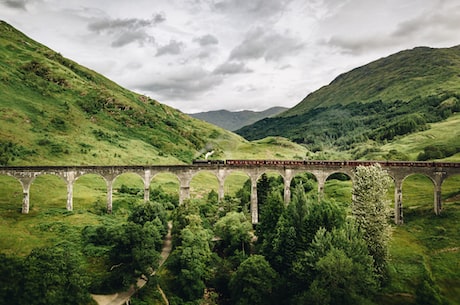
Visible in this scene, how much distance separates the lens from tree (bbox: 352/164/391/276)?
48.5 meters

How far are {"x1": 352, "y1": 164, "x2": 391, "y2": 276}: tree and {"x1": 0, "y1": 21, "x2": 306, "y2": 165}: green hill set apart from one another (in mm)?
84488

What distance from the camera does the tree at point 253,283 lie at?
46.5 m

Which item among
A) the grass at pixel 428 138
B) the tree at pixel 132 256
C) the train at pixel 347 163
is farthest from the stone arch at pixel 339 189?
the tree at pixel 132 256

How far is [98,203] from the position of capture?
76.7 m

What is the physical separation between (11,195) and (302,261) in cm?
6512

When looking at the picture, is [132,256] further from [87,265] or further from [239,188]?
[239,188]

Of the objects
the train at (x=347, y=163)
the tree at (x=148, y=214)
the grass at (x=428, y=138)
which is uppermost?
the grass at (x=428, y=138)

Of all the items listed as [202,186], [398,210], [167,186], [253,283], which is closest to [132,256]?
[253,283]

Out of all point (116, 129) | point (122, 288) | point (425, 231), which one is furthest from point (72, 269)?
point (116, 129)

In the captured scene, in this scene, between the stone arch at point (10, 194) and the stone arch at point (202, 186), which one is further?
the stone arch at point (202, 186)

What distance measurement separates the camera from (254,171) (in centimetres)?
7581

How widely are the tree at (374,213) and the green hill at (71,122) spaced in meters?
84.5

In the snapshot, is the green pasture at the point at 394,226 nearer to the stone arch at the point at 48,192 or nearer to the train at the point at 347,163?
the stone arch at the point at 48,192

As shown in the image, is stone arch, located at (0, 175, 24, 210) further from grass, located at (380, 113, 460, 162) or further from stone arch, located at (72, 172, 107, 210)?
grass, located at (380, 113, 460, 162)
